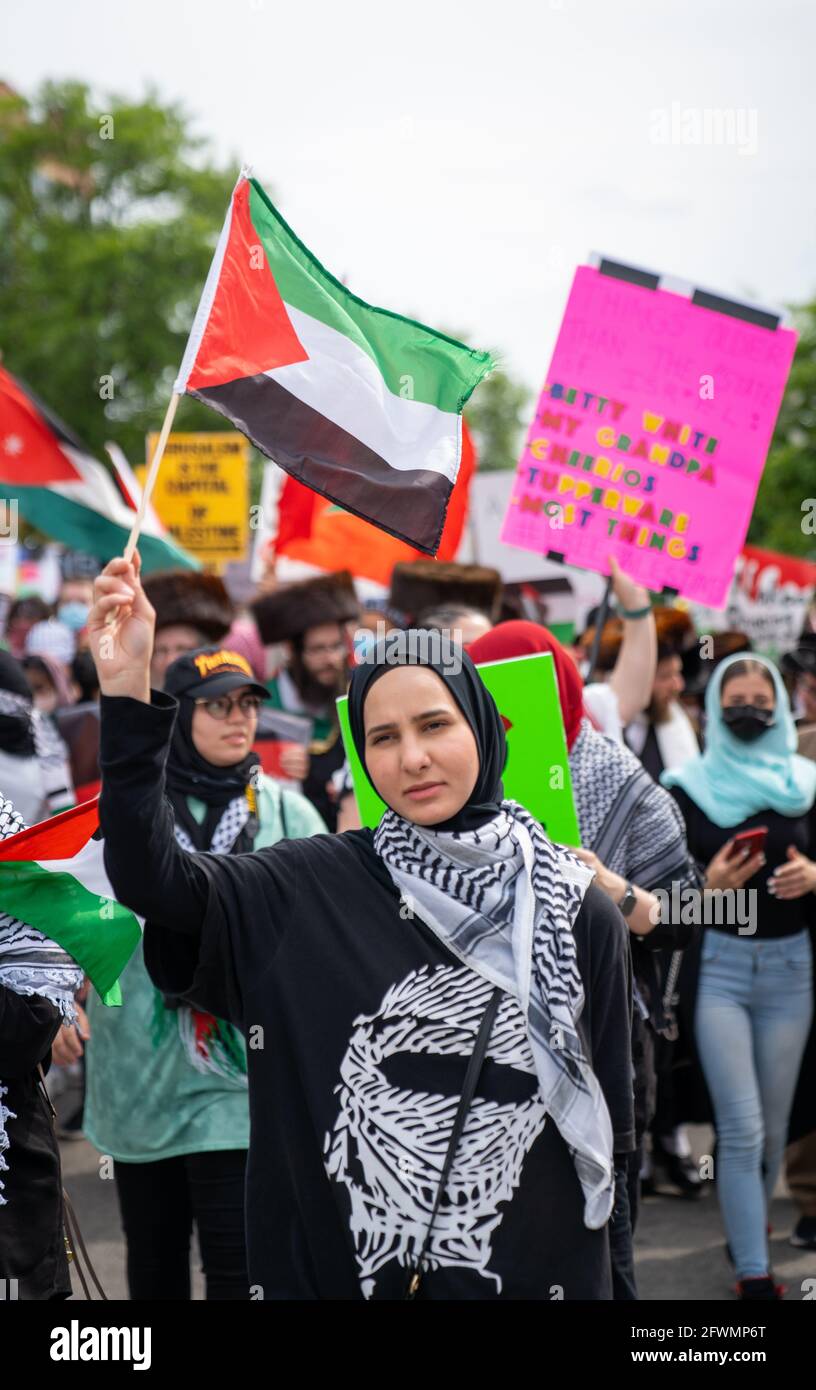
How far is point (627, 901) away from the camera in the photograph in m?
3.49

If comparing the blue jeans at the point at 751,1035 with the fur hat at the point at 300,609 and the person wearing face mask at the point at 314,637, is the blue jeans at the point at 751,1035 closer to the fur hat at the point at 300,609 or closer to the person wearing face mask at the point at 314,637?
the person wearing face mask at the point at 314,637

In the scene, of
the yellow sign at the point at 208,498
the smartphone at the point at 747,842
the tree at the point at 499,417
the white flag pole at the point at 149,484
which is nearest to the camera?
the white flag pole at the point at 149,484

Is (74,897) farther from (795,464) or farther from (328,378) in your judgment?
(795,464)

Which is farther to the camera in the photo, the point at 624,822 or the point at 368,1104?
the point at 624,822

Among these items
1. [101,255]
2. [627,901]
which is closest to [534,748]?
[627,901]

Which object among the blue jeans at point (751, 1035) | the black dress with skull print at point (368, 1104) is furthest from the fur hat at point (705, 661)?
the black dress with skull print at point (368, 1104)

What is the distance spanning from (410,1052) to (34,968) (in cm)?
81

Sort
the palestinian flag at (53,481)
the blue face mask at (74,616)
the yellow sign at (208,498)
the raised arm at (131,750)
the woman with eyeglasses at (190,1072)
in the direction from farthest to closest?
1. the blue face mask at (74,616)
2. the yellow sign at (208,498)
3. the palestinian flag at (53,481)
4. the woman with eyeglasses at (190,1072)
5. the raised arm at (131,750)

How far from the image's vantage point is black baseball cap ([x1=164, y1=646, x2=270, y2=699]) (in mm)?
4211

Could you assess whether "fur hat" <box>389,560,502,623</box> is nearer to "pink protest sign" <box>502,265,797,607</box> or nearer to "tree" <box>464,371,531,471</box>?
"pink protest sign" <box>502,265,797,607</box>

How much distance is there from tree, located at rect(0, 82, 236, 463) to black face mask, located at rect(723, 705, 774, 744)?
26753 millimetres

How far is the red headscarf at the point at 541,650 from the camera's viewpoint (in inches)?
148
